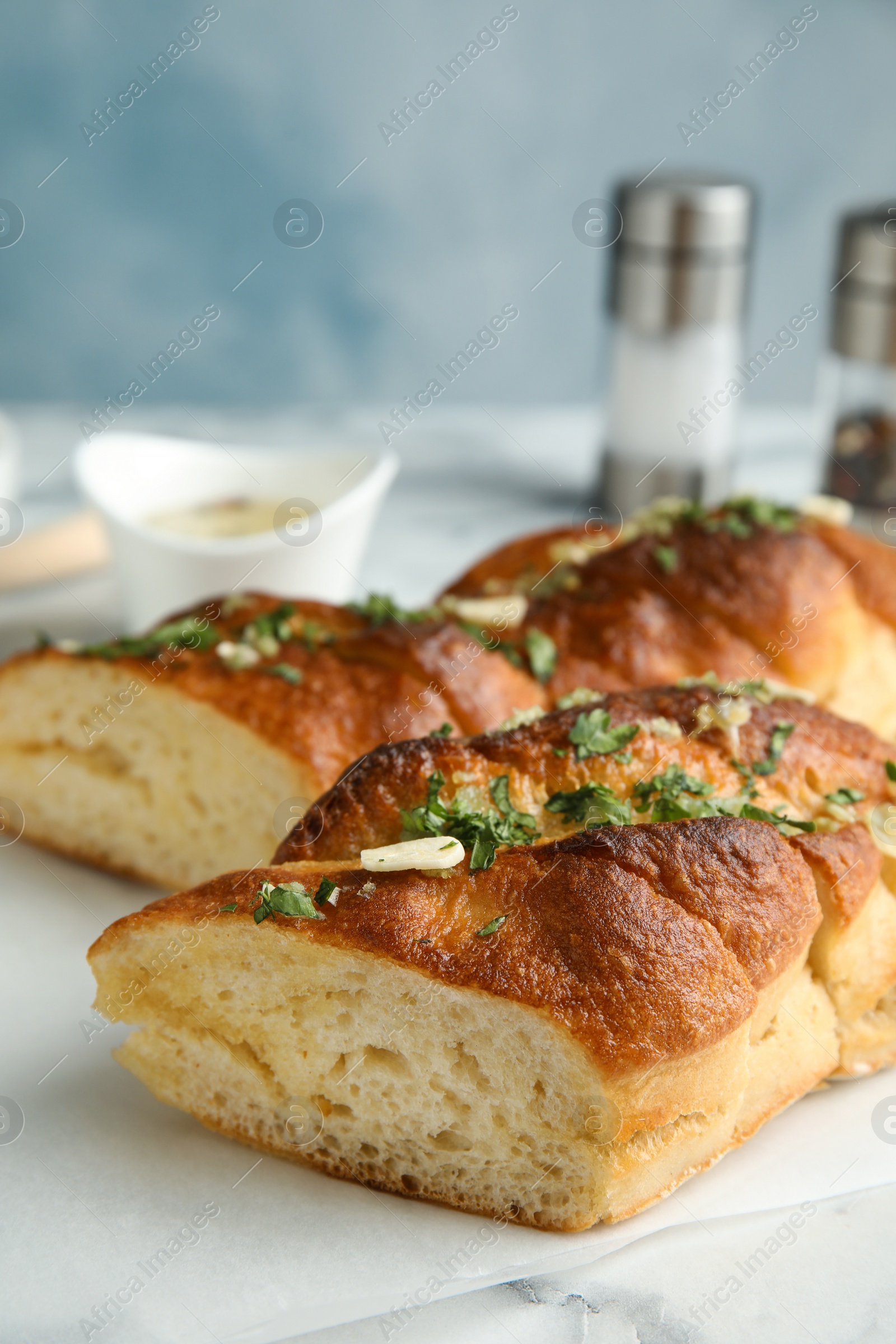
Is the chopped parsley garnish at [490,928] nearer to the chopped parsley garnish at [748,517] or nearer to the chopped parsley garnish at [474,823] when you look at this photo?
the chopped parsley garnish at [474,823]

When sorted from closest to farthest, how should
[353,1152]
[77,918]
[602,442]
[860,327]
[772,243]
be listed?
[353,1152] → [77,918] → [860,327] → [602,442] → [772,243]

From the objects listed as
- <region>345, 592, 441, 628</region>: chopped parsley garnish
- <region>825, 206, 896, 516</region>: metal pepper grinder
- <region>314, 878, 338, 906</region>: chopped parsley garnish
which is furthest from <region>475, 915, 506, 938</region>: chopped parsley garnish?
<region>825, 206, 896, 516</region>: metal pepper grinder

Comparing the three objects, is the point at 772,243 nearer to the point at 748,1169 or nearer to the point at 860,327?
the point at 860,327

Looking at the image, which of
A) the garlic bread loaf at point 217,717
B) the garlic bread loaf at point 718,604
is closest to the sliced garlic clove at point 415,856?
the garlic bread loaf at point 217,717

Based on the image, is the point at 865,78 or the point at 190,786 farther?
the point at 865,78

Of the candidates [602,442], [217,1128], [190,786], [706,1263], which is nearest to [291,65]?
[602,442]

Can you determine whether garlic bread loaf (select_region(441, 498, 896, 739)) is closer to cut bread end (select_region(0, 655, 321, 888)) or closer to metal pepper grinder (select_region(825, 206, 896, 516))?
cut bread end (select_region(0, 655, 321, 888))
